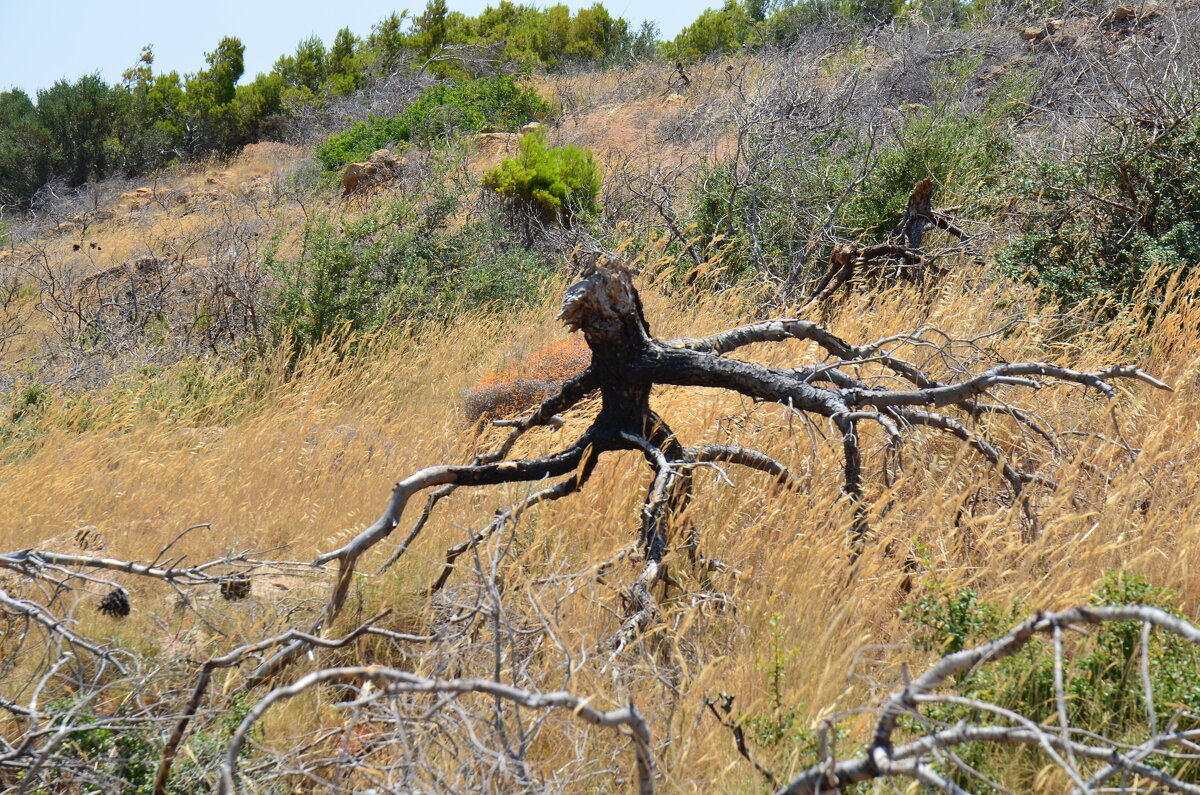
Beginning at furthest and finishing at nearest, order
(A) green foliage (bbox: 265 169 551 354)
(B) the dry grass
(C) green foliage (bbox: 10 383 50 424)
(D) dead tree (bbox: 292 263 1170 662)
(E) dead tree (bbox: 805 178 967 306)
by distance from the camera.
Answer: (A) green foliage (bbox: 265 169 551 354)
(E) dead tree (bbox: 805 178 967 306)
(C) green foliage (bbox: 10 383 50 424)
(D) dead tree (bbox: 292 263 1170 662)
(B) the dry grass

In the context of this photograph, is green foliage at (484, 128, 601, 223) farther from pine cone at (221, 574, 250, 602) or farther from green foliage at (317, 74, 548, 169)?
pine cone at (221, 574, 250, 602)

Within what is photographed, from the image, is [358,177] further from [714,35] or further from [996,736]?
[996,736]

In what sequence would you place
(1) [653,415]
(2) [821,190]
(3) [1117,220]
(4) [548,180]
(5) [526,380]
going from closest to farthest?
(1) [653,415]
(5) [526,380]
(3) [1117,220]
(2) [821,190]
(4) [548,180]

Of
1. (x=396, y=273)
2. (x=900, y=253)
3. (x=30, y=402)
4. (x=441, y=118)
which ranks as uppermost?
(x=441, y=118)

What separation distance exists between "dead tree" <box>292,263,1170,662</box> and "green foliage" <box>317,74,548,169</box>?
519 inches

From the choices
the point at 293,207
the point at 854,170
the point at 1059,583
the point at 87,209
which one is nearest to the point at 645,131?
the point at 293,207

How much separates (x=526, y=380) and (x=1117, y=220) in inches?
173

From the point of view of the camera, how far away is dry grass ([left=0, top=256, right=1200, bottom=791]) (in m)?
2.70

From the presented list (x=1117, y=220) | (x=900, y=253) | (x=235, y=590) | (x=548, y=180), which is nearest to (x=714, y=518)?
(x=235, y=590)

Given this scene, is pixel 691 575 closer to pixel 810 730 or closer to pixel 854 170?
pixel 810 730

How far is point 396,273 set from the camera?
27.9 feet

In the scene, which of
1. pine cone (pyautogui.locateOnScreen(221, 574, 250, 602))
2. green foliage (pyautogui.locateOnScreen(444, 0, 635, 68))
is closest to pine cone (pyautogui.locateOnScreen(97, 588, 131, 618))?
pine cone (pyautogui.locateOnScreen(221, 574, 250, 602))

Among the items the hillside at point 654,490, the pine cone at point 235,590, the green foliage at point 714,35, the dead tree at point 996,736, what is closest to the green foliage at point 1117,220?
the hillside at point 654,490

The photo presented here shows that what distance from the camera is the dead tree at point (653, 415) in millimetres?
2900
